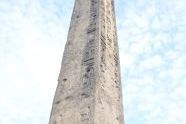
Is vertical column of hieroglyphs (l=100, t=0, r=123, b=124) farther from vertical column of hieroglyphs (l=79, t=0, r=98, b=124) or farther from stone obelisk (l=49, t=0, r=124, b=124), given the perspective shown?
vertical column of hieroglyphs (l=79, t=0, r=98, b=124)

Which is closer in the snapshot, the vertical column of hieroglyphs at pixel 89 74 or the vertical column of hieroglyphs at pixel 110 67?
the vertical column of hieroglyphs at pixel 89 74

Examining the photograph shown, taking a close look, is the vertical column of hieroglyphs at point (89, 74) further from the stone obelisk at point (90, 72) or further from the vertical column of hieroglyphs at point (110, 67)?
the vertical column of hieroglyphs at point (110, 67)

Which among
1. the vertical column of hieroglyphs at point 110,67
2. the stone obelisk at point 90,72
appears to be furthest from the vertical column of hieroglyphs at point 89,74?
the vertical column of hieroglyphs at point 110,67

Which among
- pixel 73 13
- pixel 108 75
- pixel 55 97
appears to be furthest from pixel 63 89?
pixel 73 13

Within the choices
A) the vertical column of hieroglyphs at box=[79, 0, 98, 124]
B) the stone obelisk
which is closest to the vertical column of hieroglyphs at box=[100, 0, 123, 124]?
the stone obelisk

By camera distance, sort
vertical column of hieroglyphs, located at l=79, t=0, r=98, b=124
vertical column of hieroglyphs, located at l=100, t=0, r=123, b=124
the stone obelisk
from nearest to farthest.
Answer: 1. vertical column of hieroglyphs, located at l=79, t=0, r=98, b=124
2. the stone obelisk
3. vertical column of hieroglyphs, located at l=100, t=0, r=123, b=124

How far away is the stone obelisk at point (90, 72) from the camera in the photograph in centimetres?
653

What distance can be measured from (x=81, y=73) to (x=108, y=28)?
1.25 metres

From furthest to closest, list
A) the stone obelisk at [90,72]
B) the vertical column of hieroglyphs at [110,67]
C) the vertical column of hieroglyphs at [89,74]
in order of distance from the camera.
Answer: the vertical column of hieroglyphs at [110,67]
the stone obelisk at [90,72]
the vertical column of hieroglyphs at [89,74]

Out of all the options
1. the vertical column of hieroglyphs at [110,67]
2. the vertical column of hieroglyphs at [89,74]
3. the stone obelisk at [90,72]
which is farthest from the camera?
the vertical column of hieroglyphs at [110,67]

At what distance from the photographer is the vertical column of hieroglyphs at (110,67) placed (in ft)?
22.5

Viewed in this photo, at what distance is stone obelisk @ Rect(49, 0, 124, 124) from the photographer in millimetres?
6529

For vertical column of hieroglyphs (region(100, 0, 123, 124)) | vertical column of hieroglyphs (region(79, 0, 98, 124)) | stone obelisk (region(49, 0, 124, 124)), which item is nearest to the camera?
vertical column of hieroglyphs (region(79, 0, 98, 124))

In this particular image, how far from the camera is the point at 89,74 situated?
6.93m
